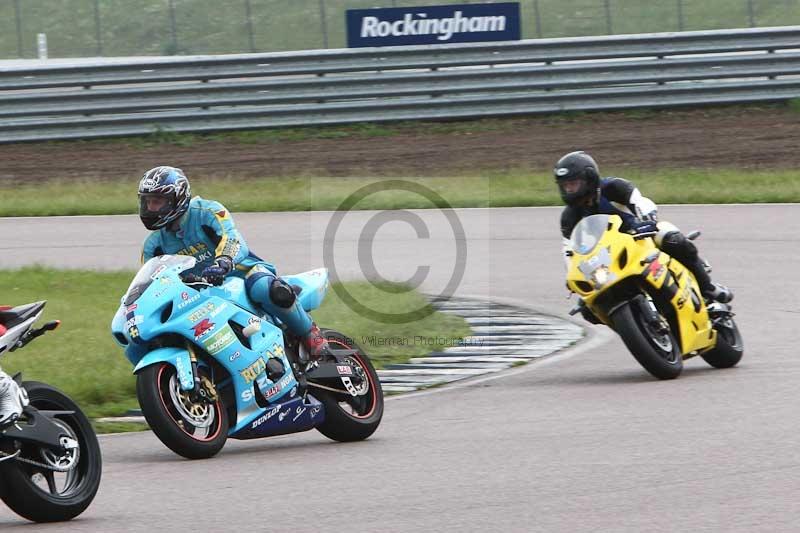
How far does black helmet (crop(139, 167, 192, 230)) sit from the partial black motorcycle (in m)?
1.69

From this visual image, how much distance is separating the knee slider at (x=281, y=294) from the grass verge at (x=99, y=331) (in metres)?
1.46

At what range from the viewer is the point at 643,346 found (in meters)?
9.57

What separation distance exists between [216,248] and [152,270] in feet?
1.82

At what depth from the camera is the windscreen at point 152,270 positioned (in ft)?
24.7

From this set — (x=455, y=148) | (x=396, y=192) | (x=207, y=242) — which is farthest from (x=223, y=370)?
(x=455, y=148)

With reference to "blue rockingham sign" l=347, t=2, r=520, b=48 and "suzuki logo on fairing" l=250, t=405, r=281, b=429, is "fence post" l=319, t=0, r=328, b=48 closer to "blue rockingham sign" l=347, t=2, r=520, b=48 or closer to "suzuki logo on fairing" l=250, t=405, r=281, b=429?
"blue rockingham sign" l=347, t=2, r=520, b=48

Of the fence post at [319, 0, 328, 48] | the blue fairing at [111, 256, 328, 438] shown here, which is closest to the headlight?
the blue fairing at [111, 256, 328, 438]

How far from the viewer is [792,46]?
2294cm

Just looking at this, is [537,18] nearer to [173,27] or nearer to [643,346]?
[173,27]

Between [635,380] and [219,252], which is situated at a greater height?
[219,252]

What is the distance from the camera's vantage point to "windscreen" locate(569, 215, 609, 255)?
32.6ft

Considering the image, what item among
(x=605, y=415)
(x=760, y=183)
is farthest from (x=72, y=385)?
(x=760, y=183)

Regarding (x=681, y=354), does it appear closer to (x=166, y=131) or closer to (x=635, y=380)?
(x=635, y=380)

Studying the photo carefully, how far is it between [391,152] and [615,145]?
3583 millimetres
